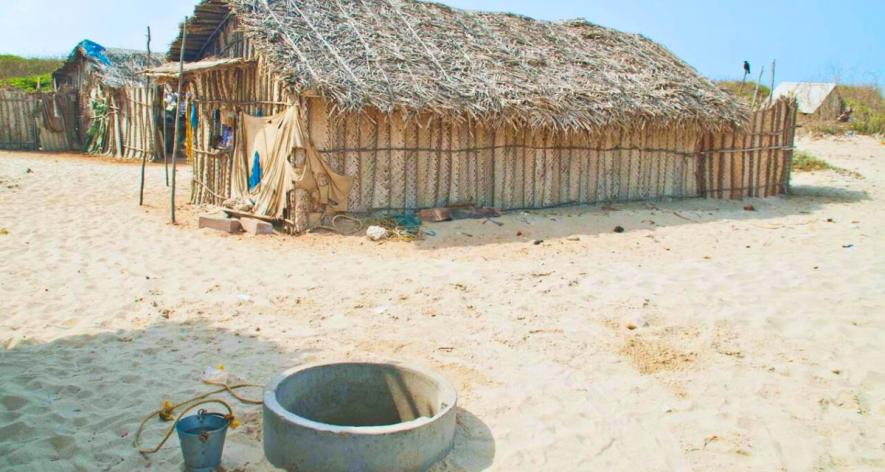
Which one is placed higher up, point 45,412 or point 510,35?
point 510,35

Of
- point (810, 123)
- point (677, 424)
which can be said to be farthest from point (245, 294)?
point (810, 123)

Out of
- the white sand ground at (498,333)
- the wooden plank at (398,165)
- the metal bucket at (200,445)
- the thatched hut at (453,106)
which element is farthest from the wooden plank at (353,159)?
the metal bucket at (200,445)

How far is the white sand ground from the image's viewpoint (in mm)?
3627

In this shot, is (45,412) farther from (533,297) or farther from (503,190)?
(503,190)

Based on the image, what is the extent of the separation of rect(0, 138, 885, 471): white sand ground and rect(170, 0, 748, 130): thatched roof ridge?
1.74 m

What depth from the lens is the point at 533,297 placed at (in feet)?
20.1

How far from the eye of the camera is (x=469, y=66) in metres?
10.1

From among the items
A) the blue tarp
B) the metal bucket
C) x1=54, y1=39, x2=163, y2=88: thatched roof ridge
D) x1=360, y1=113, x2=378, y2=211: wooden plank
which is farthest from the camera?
the blue tarp

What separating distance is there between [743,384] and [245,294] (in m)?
4.13

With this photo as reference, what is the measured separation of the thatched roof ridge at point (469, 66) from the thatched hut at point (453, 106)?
0.09 ft

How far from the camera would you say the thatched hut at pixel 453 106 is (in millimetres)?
8781

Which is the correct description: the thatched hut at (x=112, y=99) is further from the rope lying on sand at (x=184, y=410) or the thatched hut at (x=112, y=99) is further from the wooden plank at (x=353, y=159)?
the rope lying on sand at (x=184, y=410)

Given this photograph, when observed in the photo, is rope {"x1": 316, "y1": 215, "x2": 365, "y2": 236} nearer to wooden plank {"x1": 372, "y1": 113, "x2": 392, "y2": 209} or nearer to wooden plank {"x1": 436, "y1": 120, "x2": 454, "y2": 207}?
wooden plank {"x1": 372, "y1": 113, "x2": 392, "y2": 209}

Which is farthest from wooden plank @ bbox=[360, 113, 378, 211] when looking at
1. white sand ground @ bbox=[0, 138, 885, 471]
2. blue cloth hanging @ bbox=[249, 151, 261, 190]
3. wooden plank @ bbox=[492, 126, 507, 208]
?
wooden plank @ bbox=[492, 126, 507, 208]
